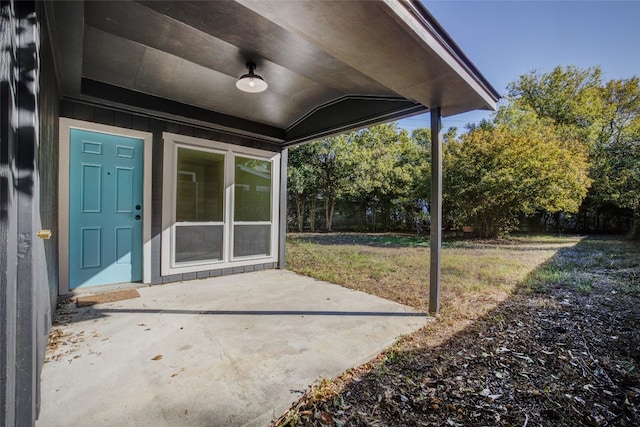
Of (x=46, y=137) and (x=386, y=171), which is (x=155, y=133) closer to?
(x=46, y=137)

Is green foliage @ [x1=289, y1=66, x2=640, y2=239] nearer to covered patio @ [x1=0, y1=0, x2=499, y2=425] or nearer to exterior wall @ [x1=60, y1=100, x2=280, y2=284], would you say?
covered patio @ [x1=0, y1=0, x2=499, y2=425]

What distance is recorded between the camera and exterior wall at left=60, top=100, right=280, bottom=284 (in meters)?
3.31

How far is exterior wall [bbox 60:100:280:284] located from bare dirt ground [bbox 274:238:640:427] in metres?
2.98

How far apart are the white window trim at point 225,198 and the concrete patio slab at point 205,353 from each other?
57 centimetres

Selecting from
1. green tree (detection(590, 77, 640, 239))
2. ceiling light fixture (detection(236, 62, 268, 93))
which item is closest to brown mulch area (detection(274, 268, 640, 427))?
ceiling light fixture (detection(236, 62, 268, 93))

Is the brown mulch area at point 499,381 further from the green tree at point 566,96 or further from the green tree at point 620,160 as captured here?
the green tree at point 566,96

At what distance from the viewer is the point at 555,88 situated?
13.5m

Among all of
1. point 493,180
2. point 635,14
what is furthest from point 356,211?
point 635,14

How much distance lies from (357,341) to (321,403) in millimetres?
785

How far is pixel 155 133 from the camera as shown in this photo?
149 inches

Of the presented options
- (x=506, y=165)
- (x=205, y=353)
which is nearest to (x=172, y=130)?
(x=205, y=353)

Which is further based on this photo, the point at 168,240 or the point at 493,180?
the point at 493,180

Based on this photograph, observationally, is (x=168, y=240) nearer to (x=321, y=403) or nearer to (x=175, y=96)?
(x=175, y=96)

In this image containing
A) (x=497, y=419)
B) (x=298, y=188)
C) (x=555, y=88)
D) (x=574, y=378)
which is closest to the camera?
(x=497, y=419)
